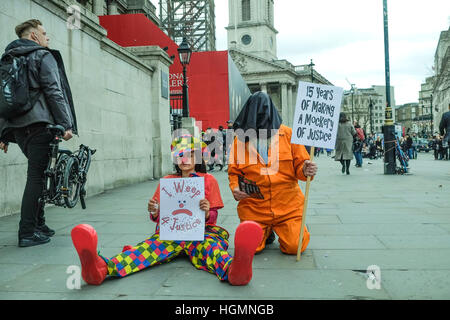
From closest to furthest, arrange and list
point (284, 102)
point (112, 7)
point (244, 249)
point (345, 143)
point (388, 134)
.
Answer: point (244, 249) < point (388, 134) < point (345, 143) < point (112, 7) < point (284, 102)

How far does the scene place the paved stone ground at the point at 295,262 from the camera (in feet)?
8.65

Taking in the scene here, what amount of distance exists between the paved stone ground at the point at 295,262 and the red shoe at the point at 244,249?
3.6 inches

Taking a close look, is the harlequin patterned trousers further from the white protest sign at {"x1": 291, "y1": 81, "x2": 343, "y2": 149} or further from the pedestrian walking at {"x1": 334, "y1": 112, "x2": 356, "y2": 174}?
the pedestrian walking at {"x1": 334, "y1": 112, "x2": 356, "y2": 174}

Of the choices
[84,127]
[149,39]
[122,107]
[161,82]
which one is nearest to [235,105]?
[149,39]

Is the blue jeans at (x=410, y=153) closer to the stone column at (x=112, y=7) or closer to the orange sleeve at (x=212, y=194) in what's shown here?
the stone column at (x=112, y=7)

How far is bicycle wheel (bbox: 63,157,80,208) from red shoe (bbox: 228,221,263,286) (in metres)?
2.30

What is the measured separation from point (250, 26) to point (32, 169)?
7793cm

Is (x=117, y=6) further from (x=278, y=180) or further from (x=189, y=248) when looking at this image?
(x=189, y=248)

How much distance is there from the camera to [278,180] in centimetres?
359

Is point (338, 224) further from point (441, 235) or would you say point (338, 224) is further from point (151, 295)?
point (151, 295)

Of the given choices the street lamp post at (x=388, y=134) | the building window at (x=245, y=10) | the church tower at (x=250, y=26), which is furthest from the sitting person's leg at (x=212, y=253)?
the building window at (x=245, y=10)

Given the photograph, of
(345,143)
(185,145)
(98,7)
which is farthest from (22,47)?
(98,7)

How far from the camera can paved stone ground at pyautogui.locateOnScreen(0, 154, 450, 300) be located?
2637 millimetres

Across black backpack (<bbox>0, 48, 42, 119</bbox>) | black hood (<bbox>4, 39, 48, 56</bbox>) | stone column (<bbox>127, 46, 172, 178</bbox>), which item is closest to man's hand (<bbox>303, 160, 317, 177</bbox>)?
black backpack (<bbox>0, 48, 42, 119</bbox>)
